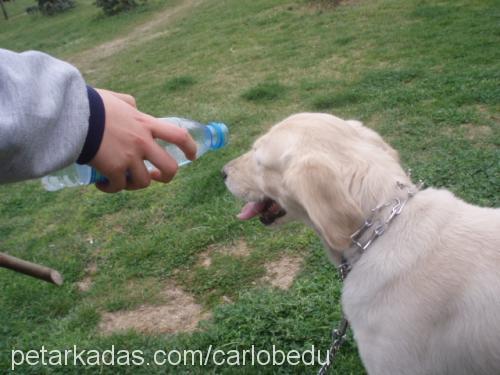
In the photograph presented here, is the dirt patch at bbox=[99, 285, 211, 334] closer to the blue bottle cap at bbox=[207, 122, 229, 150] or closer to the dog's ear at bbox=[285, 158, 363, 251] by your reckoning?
the blue bottle cap at bbox=[207, 122, 229, 150]

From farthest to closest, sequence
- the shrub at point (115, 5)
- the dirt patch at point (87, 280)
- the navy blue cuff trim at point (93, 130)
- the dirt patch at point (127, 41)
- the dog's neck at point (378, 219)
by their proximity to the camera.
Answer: the shrub at point (115, 5)
the dirt patch at point (127, 41)
the dirt patch at point (87, 280)
the dog's neck at point (378, 219)
the navy blue cuff trim at point (93, 130)

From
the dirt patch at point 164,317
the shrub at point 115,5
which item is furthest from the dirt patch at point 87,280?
the shrub at point 115,5

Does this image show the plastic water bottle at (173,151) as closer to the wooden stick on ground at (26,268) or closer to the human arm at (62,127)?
the human arm at (62,127)

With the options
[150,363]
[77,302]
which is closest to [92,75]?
[77,302]

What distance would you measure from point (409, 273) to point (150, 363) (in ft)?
6.67

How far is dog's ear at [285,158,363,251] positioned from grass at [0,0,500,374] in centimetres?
135

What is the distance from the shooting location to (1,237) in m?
5.61

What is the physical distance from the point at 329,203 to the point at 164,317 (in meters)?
2.23

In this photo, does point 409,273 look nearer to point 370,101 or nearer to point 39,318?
point 39,318

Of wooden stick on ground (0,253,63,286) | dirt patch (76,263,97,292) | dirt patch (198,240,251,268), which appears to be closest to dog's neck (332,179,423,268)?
dirt patch (198,240,251,268)

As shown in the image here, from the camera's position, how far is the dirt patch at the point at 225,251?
4266 mm

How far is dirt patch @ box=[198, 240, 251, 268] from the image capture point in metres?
4.27

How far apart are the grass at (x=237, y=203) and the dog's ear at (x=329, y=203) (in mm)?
1346

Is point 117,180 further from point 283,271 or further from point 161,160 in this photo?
point 283,271
